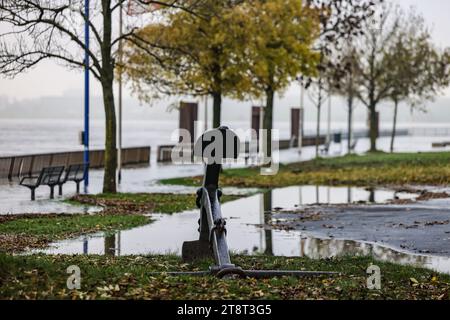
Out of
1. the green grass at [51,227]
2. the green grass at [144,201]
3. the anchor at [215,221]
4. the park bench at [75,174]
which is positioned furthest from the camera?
the park bench at [75,174]

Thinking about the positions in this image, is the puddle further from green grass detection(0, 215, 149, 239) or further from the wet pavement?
the wet pavement

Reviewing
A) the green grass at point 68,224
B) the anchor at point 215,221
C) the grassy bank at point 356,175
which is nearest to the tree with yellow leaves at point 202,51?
the grassy bank at point 356,175

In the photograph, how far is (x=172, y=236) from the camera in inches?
622

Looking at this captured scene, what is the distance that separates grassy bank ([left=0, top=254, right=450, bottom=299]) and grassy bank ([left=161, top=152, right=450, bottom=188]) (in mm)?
18213

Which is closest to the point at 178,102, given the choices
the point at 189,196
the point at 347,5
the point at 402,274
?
the point at 347,5

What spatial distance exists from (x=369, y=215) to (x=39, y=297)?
13.0m

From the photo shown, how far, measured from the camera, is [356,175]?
32.6 metres

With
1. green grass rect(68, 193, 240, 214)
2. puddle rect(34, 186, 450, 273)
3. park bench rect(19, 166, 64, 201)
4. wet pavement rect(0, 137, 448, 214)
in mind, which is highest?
park bench rect(19, 166, 64, 201)

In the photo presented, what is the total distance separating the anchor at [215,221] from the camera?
9.90 m

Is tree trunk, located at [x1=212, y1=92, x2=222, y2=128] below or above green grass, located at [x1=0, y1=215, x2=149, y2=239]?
above

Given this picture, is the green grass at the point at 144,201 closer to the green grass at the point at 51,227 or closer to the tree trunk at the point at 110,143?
the tree trunk at the point at 110,143

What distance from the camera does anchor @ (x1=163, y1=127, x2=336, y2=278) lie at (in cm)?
990

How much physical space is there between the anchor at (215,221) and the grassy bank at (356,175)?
1755cm

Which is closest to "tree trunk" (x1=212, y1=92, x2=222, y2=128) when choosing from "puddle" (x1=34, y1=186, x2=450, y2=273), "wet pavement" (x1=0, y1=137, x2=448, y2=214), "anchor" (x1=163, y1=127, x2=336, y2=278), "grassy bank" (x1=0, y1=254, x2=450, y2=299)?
"wet pavement" (x1=0, y1=137, x2=448, y2=214)
